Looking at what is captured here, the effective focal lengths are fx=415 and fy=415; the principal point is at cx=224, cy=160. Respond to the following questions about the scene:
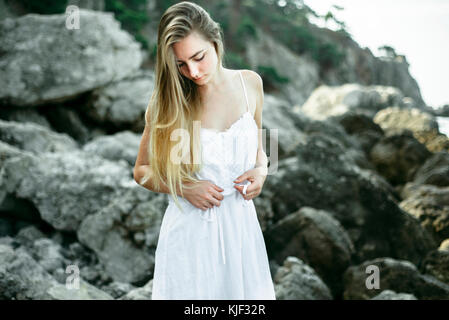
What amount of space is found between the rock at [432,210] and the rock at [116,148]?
118 inches

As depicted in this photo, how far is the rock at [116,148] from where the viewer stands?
15.1 feet

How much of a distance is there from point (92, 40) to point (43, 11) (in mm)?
2569

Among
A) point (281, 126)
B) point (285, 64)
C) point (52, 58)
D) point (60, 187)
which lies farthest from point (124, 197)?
point (285, 64)

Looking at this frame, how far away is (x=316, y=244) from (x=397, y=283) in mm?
672

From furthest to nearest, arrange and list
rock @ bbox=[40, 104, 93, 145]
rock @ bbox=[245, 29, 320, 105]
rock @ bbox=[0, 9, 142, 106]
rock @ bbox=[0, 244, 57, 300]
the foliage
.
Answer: rock @ bbox=[245, 29, 320, 105] → the foliage → rock @ bbox=[40, 104, 93, 145] → rock @ bbox=[0, 9, 142, 106] → rock @ bbox=[0, 244, 57, 300]

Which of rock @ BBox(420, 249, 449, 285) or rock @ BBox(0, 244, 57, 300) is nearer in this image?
rock @ BBox(0, 244, 57, 300)

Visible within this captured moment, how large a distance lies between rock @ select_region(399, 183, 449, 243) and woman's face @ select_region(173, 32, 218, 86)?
3219mm

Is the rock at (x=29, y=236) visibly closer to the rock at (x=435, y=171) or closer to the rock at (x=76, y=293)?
the rock at (x=76, y=293)

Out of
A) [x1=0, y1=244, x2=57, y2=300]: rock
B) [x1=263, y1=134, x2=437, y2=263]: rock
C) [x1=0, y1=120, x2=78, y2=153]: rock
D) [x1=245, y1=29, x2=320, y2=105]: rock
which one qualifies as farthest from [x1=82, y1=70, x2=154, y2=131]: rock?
[x1=245, y1=29, x2=320, y2=105]: rock

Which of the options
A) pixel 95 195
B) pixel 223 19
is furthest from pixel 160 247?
pixel 223 19

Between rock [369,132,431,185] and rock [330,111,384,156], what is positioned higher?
rock [330,111,384,156]

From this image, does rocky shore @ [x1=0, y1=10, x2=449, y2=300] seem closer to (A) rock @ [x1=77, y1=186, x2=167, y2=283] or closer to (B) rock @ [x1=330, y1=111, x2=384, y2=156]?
(A) rock @ [x1=77, y1=186, x2=167, y2=283]

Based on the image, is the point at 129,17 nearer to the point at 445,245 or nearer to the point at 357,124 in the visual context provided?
the point at 357,124

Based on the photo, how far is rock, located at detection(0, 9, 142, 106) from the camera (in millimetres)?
5160
